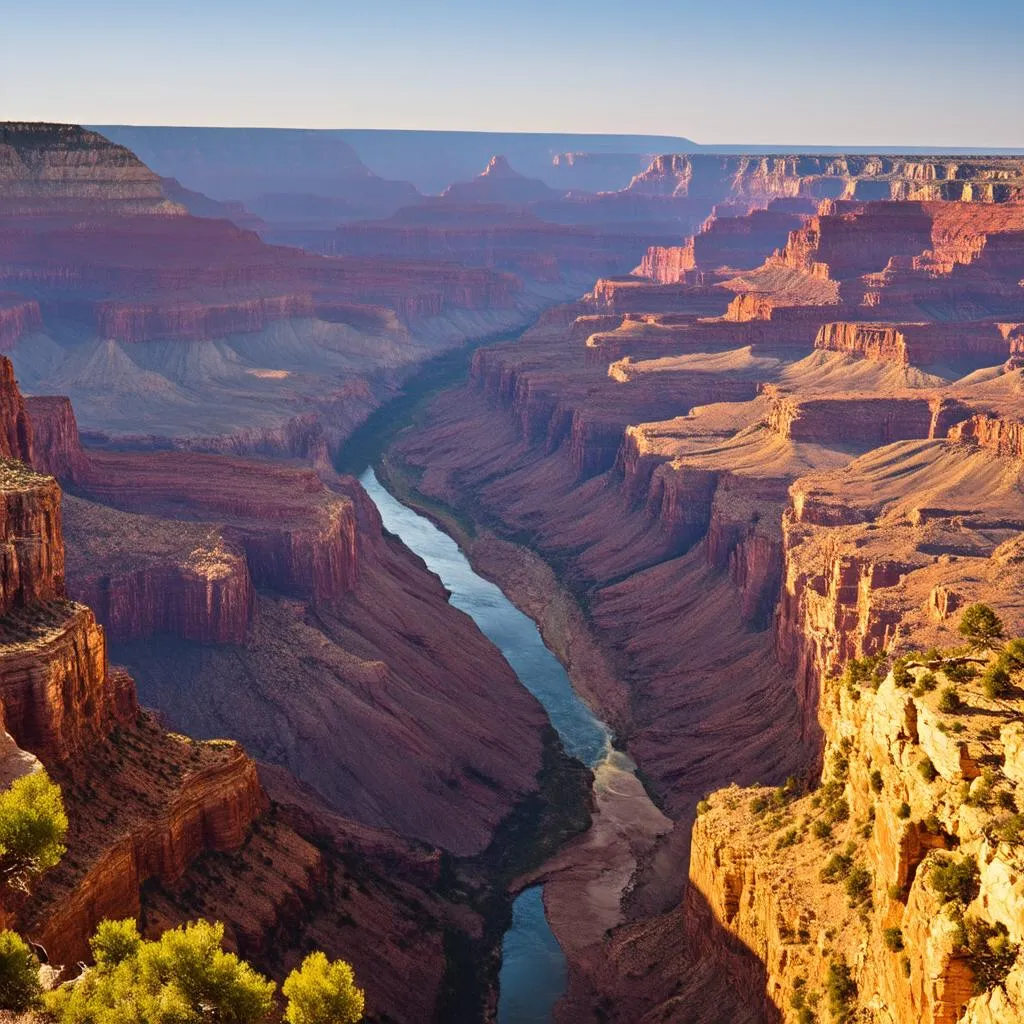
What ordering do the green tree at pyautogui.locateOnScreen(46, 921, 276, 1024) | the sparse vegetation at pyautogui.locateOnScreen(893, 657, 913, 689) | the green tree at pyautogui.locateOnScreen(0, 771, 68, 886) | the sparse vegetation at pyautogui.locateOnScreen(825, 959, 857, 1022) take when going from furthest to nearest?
the sparse vegetation at pyautogui.locateOnScreen(893, 657, 913, 689), the sparse vegetation at pyautogui.locateOnScreen(825, 959, 857, 1022), the green tree at pyautogui.locateOnScreen(0, 771, 68, 886), the green tree at pyautogui.locateOnScreen(46, 921, 276, 1024)

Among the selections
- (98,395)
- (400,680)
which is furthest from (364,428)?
(400,680)

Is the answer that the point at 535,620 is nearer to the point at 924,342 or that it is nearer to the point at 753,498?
the point at 753,498

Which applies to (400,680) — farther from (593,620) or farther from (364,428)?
(364,428)

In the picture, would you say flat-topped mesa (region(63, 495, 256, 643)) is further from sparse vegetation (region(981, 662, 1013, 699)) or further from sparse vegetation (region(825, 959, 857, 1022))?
sparse vegetation (region(981, 662, 1013, 699))

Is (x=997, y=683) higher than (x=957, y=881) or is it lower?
higher

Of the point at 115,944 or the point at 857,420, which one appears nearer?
the point at 115,944

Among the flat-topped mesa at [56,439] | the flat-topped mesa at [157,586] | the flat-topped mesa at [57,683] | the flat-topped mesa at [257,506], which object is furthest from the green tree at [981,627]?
the flat-topped mesa at [56,439]

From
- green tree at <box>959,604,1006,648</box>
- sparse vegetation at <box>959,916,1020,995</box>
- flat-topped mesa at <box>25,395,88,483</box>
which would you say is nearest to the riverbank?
green tree at <box>959,604,1006,648</box>

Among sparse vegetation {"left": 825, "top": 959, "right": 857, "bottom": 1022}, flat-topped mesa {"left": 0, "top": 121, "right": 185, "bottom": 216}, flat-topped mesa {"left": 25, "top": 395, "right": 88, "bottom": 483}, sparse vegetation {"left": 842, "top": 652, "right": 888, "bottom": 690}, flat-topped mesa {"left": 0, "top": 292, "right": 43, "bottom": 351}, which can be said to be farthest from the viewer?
flat-topped mesa {"left": 0, "top": 121, "right": 185, "bottom": 216}

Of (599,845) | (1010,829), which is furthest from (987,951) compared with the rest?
(599,845)
